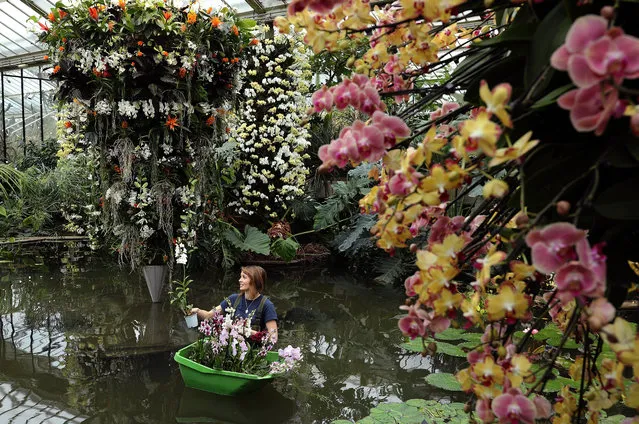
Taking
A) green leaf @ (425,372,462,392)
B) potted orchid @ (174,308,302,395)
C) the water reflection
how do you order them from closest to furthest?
green leaf @ (425,372,462,392)
the water reflection
potted orchid @ (174,308,302,395)

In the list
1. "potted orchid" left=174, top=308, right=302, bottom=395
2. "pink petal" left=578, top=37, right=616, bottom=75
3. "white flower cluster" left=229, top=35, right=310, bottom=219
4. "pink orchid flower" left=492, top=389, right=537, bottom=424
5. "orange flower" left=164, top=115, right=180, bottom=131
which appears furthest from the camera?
Result: "white flower cluster" left=229, top=35, right=310, bottom=219

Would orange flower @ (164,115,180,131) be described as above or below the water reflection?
above

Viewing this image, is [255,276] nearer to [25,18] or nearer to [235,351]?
[235,351]

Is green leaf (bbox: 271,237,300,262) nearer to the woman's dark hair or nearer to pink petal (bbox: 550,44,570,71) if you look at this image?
the woman's dark hair

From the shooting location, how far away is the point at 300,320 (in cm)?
432

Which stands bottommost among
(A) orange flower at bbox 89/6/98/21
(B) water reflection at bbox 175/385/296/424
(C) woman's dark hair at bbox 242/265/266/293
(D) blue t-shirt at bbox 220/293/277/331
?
(B) water reflection at bbox 175/385/296/424

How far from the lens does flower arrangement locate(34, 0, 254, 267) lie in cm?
383

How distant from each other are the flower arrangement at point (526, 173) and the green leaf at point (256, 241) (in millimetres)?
5402

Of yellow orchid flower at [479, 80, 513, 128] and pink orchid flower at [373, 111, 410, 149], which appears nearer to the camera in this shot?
yellow orchid flower at [479, 80, 513, 128]

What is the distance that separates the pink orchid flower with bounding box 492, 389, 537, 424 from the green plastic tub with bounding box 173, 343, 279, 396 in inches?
95.1

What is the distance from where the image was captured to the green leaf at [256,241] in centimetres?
596

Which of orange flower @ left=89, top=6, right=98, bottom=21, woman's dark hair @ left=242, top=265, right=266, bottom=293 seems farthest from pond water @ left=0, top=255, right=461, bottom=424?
orange flower @ left=89, top=6, right=98, bottom=21

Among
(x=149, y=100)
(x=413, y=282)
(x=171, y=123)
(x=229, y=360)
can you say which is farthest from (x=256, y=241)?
(x=413, y=282)

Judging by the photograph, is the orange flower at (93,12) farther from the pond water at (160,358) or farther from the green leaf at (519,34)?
the green leaf at (519,34)
